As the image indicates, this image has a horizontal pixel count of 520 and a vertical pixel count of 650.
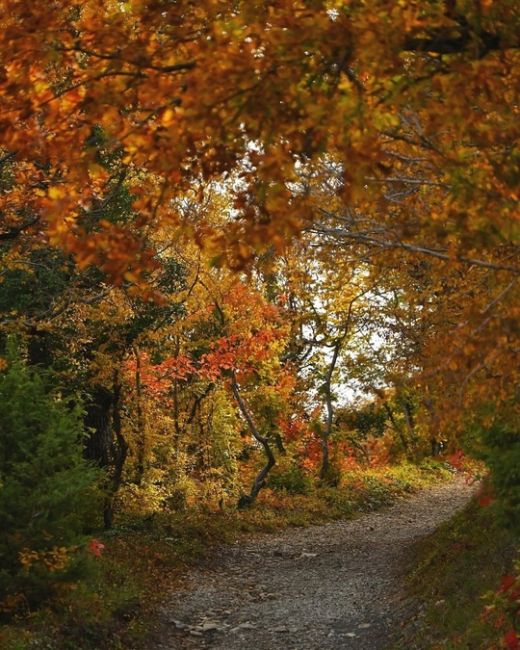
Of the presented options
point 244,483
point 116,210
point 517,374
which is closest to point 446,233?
point 517,374

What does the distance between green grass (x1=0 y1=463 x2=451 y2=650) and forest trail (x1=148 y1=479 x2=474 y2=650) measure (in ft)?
1.35

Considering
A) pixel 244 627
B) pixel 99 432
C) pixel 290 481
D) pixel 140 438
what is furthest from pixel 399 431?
pixel 244 627

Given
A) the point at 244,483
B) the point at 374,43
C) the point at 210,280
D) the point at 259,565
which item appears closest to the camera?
the point at 374,43

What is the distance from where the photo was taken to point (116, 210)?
14.0 metres

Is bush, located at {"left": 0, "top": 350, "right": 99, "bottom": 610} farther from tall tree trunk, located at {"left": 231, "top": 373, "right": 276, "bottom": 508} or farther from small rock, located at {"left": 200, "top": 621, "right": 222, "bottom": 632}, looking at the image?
tall tree trunk, located at {"left": 231, "top": 373, "right": 276, "bottom": 508}

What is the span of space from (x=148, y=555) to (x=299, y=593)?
9.25ft

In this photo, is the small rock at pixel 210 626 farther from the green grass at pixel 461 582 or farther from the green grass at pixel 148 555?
the green grass at pixel 461 582

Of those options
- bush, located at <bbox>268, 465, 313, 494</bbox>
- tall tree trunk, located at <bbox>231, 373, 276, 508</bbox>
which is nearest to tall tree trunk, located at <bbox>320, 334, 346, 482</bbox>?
bush, located at <bbox>268, 465, 313, 494</bbox>

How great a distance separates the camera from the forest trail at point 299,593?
36.5 feet

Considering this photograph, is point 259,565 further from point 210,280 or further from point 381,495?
point 381,495

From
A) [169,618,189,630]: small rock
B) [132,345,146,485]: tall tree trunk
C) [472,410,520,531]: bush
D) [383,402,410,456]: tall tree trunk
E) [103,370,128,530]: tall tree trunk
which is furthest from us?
[383,402,410,456]: tall tree trunk

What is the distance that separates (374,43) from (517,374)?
4.12m

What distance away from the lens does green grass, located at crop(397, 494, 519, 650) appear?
8680 mm

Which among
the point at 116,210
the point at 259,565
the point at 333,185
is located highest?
the point at 116,210
